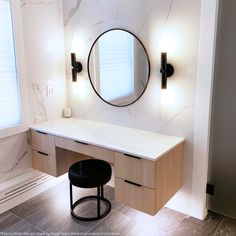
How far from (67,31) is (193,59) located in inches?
56.7

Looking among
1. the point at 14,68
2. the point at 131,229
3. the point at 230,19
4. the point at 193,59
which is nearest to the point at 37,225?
the point at 131,229

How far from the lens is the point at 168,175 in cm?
217

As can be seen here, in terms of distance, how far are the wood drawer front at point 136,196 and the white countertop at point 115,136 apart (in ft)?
0.90

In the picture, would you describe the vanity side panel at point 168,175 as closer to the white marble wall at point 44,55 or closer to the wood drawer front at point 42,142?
the wood drawer front at point 42,142

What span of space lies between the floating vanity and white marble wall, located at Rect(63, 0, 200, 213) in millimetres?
111

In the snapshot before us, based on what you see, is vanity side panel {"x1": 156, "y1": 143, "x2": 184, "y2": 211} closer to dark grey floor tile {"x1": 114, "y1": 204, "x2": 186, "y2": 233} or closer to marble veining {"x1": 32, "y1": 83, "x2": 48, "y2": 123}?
dark grey floor tile {"x1": 114, "y1": 204, "x2": 186, "y2": 233}

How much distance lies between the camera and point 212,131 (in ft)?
7.61

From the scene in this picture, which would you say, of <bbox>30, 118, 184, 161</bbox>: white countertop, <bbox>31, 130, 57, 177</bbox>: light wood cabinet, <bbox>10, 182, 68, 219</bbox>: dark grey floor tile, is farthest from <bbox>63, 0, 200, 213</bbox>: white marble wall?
<bbox>10, 182, 68, 219</bbox>: dark grey floor tile

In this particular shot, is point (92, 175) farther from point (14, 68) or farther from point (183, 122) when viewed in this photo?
point (14, 68)

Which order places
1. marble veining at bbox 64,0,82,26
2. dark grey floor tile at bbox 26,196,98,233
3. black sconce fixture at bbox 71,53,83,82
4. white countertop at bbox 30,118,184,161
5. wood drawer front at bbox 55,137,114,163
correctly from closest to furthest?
white countertop at bbox 30,118,184,161
wood drawer front at bbox 55,137,114,163
dark grey floor tile at bbox 26,196,98,233
marble veining at bbox 64,0,82,26
black sconce fixture at bbox 71,53,83,82

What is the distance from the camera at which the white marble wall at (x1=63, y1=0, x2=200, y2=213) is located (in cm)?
221

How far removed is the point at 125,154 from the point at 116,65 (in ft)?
3.17

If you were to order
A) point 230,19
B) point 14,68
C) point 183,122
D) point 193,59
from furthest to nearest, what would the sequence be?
1. point 14,68
2. point 183,122
3. point 193,59
4. point 230,19

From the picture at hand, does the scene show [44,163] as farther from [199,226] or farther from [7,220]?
[199,226]
